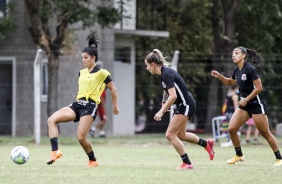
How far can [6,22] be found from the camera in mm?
28891

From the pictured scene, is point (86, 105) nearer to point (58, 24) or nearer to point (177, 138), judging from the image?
point (177, 138)

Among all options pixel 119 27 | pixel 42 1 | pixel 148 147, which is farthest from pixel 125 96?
pixel 148 147

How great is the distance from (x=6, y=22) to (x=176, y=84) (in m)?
16.3

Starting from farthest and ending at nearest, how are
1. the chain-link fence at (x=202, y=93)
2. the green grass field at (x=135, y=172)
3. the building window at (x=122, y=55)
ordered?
the building window at (x=122, y=55) < the chain-link fence at (x=202, y=93) < the green grass field at (x=135, y=172)

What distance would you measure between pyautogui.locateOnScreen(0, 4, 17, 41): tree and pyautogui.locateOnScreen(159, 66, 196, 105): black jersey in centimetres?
1608

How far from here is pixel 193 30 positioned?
3947cm

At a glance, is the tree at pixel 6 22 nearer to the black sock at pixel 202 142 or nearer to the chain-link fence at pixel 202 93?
the chain-link fence at pixel 202 93

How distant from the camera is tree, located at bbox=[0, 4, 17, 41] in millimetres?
28906

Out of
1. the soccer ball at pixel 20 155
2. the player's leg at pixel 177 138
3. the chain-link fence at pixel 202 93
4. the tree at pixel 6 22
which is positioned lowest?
the chain-link fence at pixel 202 93

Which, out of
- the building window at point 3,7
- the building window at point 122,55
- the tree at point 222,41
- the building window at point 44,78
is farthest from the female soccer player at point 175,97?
the building window at point 122,55

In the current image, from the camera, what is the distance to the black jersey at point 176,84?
1338 cm

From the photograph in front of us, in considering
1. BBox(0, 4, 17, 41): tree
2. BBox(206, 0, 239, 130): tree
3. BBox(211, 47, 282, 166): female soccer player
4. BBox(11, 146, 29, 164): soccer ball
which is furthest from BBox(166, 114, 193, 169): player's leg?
BBox(0, 4, 17, 41): tree

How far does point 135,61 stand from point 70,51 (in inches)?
283

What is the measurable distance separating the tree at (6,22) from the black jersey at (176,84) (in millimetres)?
16081
